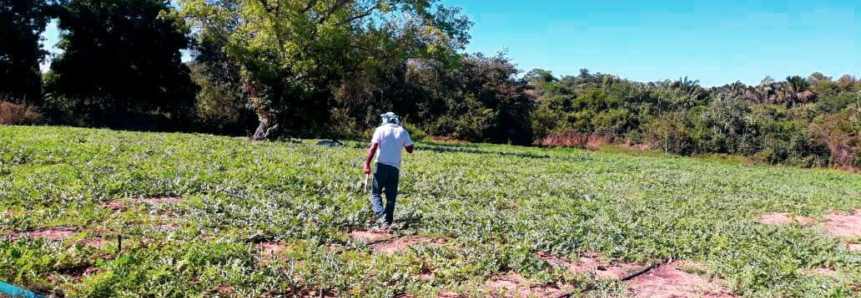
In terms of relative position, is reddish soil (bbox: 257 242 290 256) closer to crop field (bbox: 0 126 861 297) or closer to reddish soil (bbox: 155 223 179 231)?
crop field (bbox: 0 126 861 297)

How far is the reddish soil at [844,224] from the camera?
989 cm

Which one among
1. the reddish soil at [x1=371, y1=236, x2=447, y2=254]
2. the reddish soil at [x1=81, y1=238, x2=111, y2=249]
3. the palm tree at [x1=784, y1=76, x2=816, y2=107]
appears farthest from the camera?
the palm tree at [x1=784, y1=76, x2=816, y2=107]

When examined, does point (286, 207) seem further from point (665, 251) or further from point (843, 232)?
point (843, 232)

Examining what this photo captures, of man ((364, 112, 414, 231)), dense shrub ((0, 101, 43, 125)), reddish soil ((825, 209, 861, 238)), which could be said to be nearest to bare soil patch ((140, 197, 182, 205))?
man ((364, 112, 414, 231))

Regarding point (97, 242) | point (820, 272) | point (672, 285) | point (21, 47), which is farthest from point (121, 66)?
A: point (820, 272)

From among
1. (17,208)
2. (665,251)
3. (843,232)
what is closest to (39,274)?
(17,208)

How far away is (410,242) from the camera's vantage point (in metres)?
6.94

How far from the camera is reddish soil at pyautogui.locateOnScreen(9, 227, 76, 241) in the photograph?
5616 millimetres

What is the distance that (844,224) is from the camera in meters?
11.0

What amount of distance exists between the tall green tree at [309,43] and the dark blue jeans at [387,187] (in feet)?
44.8

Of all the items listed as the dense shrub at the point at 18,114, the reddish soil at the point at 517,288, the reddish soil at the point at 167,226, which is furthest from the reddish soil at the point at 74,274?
the dense shrub at the point at 18,114

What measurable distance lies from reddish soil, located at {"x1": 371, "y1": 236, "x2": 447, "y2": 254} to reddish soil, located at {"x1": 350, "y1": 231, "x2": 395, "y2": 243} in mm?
151

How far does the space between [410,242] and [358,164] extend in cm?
702

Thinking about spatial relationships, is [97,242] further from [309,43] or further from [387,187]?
[309,43]
